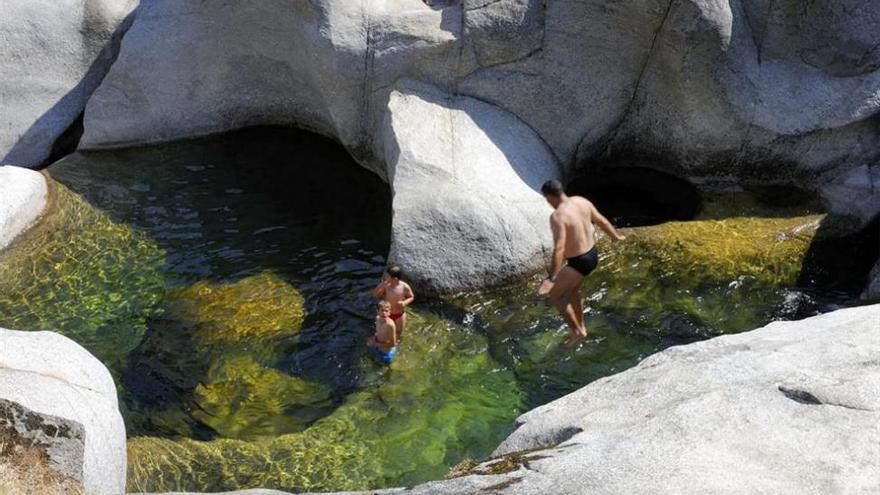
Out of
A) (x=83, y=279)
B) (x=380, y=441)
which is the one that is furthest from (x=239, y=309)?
(x=380, y=441)

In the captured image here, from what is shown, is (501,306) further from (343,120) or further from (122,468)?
(122,468)

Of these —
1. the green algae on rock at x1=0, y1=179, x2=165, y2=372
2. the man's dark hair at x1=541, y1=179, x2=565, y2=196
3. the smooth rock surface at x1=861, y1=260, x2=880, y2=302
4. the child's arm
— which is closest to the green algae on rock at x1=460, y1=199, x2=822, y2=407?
the smooth rock surface at x1=861, y1=260, x2=880, y2=302

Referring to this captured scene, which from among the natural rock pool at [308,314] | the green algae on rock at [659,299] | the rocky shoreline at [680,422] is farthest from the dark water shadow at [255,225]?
the rocky shoreline at [680,422]

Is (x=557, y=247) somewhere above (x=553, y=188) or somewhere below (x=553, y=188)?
below

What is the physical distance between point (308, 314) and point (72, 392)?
338 centimetres

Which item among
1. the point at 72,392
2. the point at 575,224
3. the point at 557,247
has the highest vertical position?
the point at 575,224

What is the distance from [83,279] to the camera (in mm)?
11156

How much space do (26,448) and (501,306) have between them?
4.90 metres

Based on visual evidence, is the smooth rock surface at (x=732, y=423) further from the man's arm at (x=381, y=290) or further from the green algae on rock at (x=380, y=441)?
the man's arm at (x=381, y=290)

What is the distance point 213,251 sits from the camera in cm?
1155

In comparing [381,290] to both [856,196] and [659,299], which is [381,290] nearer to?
[659,299]

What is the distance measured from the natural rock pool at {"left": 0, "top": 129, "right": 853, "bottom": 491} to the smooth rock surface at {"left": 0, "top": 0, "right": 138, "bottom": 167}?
89 centimetres

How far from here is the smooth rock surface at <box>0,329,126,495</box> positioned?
7.08 metres

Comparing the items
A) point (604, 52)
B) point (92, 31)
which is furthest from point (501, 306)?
point (92, 31)
